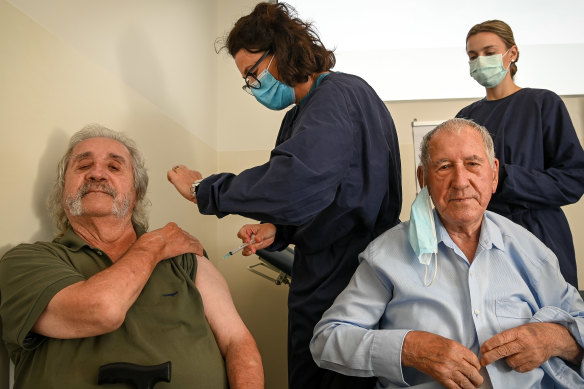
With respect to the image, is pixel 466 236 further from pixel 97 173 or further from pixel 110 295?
pixel 97 173

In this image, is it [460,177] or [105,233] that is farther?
[105,233]

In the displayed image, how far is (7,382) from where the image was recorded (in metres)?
1.19

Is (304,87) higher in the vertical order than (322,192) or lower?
higher

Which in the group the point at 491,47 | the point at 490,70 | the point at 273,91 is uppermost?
the point at 491,47

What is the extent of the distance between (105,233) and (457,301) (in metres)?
1.02

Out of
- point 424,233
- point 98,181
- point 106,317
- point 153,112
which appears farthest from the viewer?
point 153,112

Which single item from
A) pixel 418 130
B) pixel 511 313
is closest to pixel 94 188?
pixel 511 313

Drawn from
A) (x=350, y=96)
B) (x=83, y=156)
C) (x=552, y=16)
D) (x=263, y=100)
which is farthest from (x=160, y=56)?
(x=552, y=16)

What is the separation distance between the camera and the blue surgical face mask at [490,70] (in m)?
1.86

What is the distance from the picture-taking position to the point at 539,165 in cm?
171

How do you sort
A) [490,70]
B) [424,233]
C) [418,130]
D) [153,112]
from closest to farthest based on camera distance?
[424,233] < [490,70] < [153,112] < [418,130]

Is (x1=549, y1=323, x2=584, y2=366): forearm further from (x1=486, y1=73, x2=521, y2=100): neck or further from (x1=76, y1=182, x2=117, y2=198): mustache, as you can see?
(x1=76, y1=182, x2=117, y2=198): mustache

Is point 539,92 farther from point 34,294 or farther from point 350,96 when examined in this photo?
point 34,294

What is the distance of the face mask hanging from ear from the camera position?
3.89 ft
